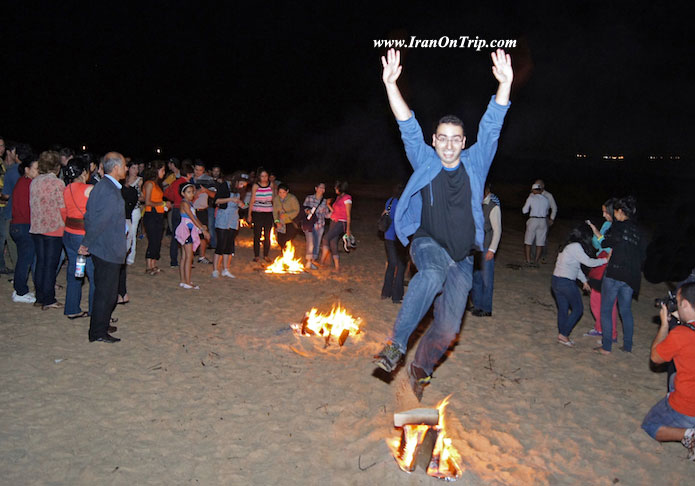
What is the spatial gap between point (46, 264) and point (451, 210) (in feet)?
22.1

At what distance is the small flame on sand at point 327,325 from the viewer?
774 centimetres

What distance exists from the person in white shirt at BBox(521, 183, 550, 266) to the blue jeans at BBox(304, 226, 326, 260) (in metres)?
5.58

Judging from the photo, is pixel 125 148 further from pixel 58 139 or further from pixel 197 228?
pixel 197 228

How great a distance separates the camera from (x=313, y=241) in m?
12.4

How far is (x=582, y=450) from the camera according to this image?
17.3 ft

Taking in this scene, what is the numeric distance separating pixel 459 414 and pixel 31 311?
683 centimetres

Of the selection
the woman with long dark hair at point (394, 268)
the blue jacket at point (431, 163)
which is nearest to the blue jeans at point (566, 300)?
the woman with long dark hair at point (394, 268)

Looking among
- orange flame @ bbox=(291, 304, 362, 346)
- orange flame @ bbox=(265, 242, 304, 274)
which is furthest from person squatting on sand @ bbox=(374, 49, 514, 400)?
orange flame @ bbox=(265, 242, 304, 274)

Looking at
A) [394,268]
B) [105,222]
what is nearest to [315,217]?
[394,268]

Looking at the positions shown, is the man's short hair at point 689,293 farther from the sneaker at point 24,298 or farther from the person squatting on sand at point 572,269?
the sneaker at point 24,298

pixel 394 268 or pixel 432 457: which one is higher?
pixel 394 268

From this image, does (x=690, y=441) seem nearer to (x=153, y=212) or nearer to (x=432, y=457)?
(x=432, y=457)

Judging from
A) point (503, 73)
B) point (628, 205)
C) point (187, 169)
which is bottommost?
point (187, 169)

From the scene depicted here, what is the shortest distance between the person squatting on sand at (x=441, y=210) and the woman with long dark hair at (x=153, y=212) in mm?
7605
